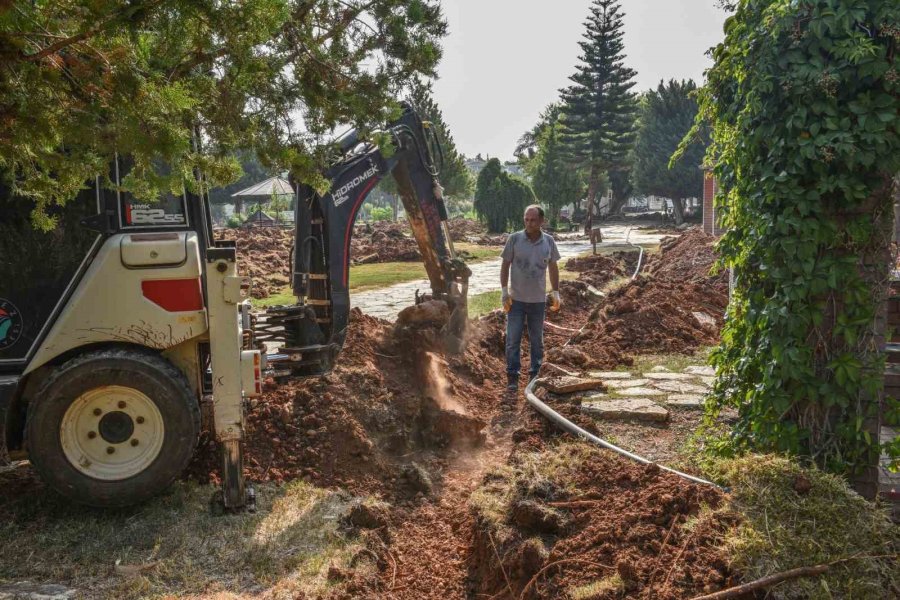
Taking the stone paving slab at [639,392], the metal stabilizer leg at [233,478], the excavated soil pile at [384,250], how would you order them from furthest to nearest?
the excavated soil pile at [384,250]
the stone paving slab at [639,392]
the metal stabilizer leg at [233,478]

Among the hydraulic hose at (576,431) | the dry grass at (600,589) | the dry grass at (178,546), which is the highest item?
the hydraulic hose at (576,431)

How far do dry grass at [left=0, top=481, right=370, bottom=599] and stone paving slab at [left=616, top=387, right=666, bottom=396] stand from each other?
2.90 m

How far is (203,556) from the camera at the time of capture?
14.9 feet

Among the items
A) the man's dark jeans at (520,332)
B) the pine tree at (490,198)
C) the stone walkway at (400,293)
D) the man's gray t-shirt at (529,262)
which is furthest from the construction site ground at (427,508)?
the pine tree at (490,198)

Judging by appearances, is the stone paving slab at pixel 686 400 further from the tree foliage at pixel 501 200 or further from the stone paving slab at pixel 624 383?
the tree foliage at pixel 501 200

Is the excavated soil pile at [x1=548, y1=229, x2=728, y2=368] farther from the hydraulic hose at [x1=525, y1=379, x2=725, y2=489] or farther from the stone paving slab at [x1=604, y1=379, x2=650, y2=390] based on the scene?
the hydraulic hose at [x1=525, y1=379, x2=725, y2=489]

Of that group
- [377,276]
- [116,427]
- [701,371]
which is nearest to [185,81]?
[116,427]

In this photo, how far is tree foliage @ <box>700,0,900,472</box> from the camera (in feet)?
12.8

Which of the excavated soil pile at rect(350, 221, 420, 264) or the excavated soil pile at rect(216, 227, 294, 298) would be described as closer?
the excavated soil pile at rect(216, 227, 294, 298)

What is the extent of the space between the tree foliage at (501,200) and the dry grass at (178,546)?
3742 centimetres

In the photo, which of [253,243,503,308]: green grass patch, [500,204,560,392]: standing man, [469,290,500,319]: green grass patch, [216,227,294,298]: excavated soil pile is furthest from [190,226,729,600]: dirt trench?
[253,243,503,308]: green grass patch

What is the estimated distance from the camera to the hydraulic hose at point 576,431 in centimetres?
436

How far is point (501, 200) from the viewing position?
138ft

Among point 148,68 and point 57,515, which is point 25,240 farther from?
point 148,68
